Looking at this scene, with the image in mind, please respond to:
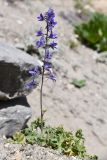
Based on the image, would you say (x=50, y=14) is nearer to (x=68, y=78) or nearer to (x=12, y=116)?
(x=12, y=116)

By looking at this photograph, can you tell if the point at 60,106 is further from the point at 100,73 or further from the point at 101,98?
the point at 100,73

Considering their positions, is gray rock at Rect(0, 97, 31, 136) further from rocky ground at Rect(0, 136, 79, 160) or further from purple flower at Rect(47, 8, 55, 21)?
purple flower at Rect(47, 8, 55, 21)

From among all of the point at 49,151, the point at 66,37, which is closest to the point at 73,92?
the point at 66,37

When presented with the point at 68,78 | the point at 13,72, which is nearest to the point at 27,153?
the point at 13,72

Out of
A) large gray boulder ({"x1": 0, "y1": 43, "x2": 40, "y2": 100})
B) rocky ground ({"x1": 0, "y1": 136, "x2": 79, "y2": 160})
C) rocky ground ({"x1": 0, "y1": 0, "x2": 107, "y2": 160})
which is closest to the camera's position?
rocky ground ({"x1": 0, "y1": 136, "x2": 79, "y2": 160})

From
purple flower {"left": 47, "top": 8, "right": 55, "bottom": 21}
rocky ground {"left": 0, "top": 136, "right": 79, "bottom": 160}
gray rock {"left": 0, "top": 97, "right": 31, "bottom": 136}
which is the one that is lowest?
rocky ground {"left": 0, "top": 136, "right": 79, "bottom": 160}

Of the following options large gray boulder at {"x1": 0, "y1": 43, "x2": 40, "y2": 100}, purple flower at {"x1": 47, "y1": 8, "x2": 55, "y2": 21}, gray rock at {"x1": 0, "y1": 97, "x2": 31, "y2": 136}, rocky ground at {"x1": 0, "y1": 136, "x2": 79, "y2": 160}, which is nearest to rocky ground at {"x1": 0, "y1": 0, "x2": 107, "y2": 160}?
gray rock at {"x1": 0, "y1": 97, "x2": 31, "y2": 136}
